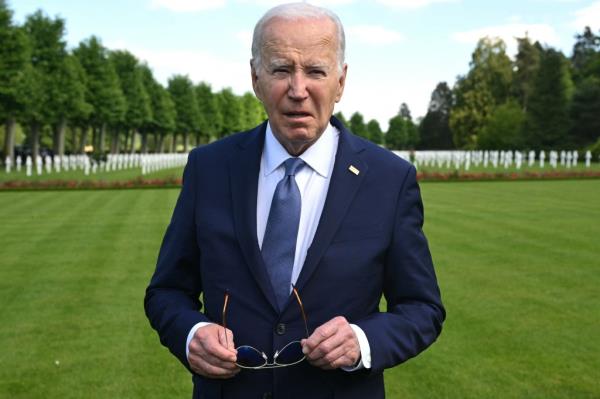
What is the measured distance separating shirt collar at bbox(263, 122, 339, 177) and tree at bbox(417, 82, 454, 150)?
97888 millimetres

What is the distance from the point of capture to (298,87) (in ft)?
6.63

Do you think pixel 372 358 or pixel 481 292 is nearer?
pixel 372 358

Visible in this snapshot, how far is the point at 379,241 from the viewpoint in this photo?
2.12 meters

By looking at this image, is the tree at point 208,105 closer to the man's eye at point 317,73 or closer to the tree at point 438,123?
the tree at point 438,123

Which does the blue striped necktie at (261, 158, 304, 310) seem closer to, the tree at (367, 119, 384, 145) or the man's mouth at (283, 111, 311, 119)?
the man's mouth at (283, 111, 311, 119)

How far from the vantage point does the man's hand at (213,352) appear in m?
1.89

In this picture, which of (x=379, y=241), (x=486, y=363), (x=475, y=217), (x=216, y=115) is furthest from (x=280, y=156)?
(x=216, y=115)

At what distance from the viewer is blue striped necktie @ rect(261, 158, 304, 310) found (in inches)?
82.7

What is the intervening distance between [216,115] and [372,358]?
97.5 metres

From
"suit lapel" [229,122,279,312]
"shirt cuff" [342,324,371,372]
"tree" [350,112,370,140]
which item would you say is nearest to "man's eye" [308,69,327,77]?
"suit lapel" [229,122,279,312]

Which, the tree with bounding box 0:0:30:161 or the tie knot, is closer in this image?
the tie knot

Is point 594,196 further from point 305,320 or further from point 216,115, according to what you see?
point 216,115

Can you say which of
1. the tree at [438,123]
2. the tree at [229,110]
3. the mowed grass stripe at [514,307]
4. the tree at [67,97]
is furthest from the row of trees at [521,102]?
the mowed grass stripe at [514,307]

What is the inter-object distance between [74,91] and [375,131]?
104447 millimetres
